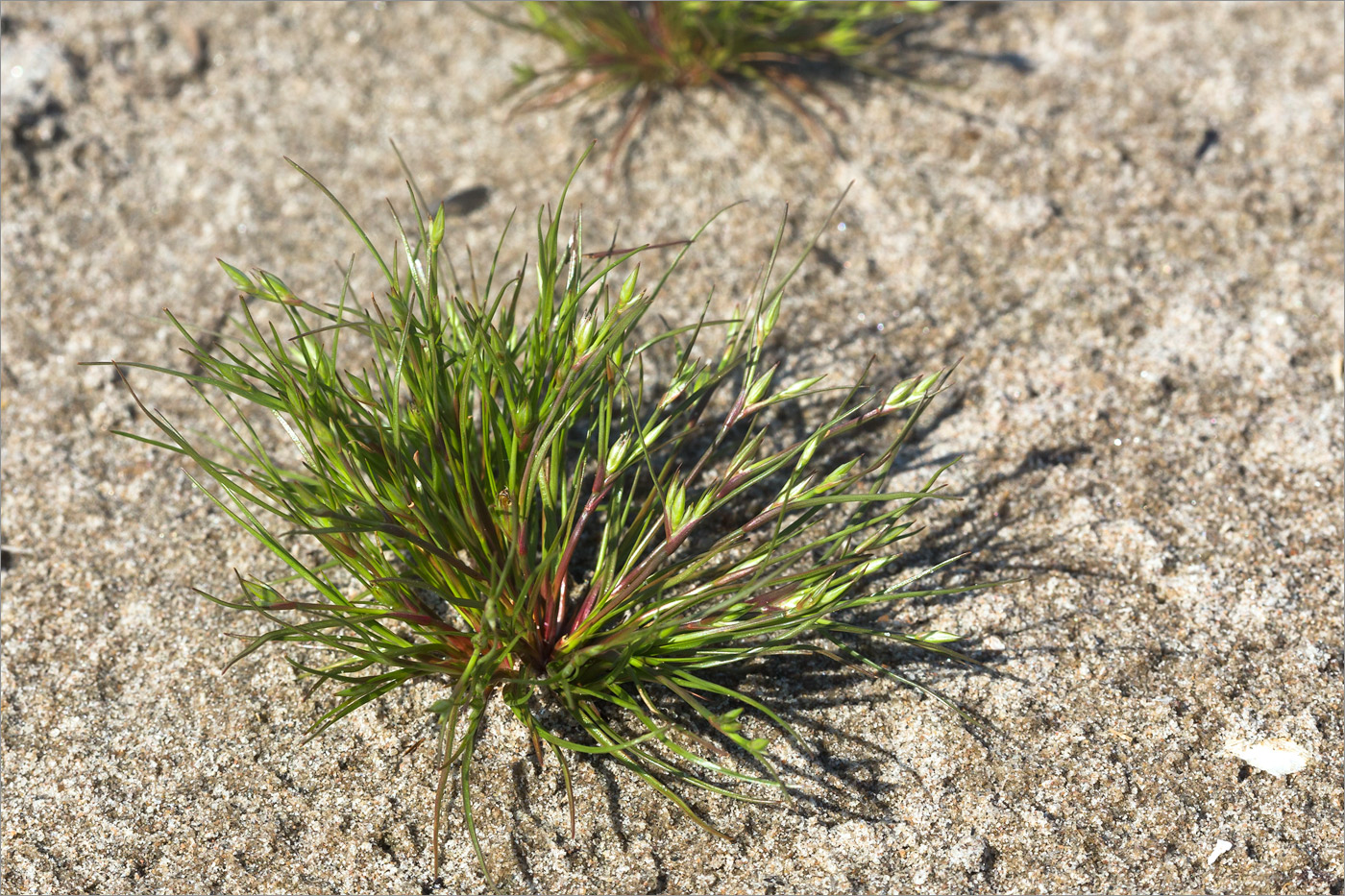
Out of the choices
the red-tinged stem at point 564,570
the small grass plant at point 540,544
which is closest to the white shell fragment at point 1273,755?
the small grass plant at point 540,544

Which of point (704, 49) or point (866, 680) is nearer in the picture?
point (866, 680)

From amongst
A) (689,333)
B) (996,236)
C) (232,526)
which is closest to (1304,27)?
(996,236)

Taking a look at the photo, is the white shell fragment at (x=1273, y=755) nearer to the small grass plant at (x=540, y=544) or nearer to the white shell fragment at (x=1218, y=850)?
the white shell fragment at (x=1218, y=850)

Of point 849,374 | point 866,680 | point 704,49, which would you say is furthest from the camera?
point 704,49

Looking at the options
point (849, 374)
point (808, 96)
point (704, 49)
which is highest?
point (704, 49)

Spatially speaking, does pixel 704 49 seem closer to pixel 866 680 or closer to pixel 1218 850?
pixel 866 680

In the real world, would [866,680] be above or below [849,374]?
below

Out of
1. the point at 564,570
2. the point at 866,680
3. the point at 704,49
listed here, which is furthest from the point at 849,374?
the point at 704,49
